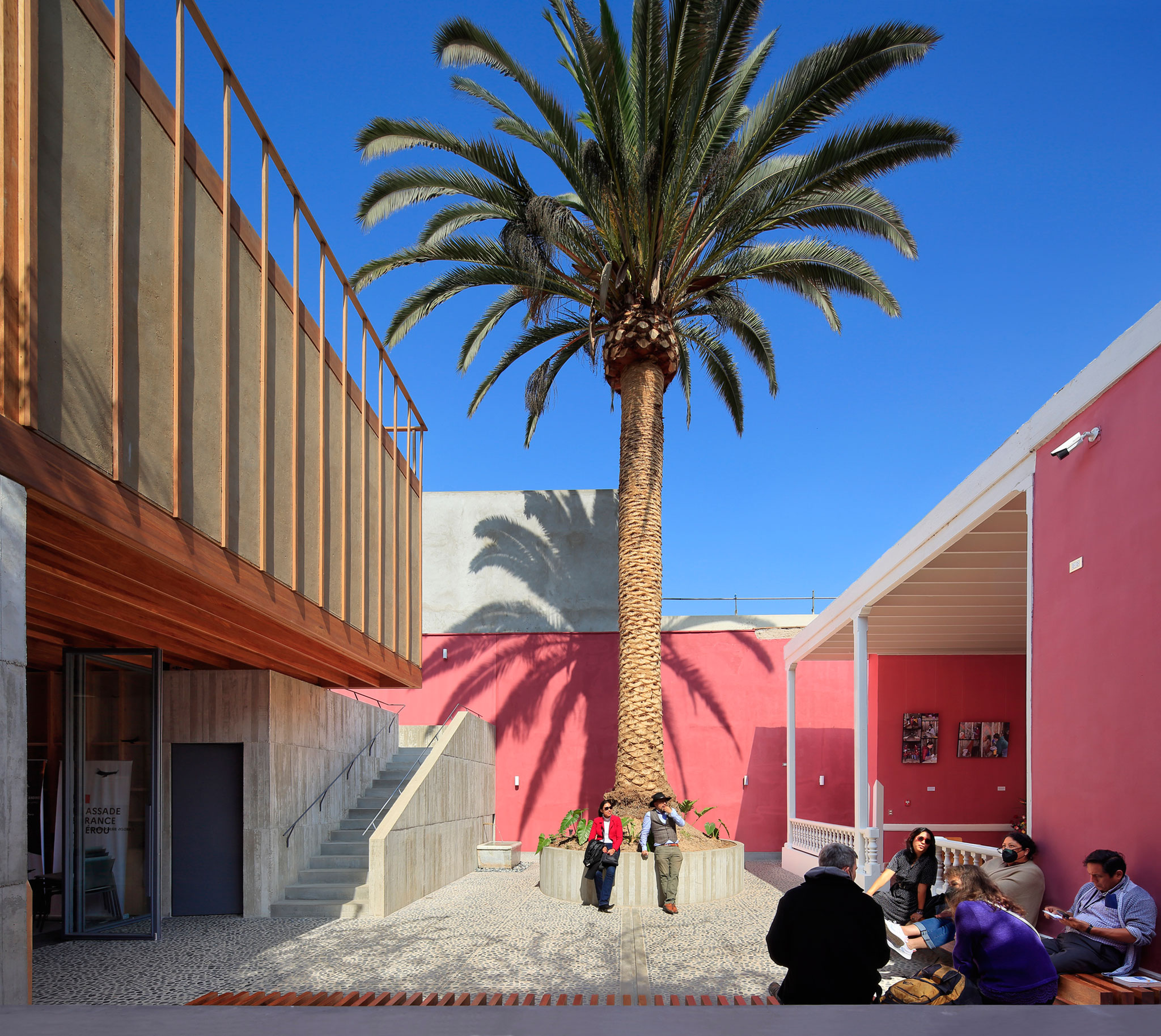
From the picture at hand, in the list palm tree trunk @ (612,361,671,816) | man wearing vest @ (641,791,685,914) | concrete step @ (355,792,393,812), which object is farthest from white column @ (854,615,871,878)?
concrete step @ (355,792,393,812)

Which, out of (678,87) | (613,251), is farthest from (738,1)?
(613,251)

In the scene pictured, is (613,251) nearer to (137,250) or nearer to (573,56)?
(573,56)

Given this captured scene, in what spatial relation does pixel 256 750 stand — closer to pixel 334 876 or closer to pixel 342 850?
pixel 334 876

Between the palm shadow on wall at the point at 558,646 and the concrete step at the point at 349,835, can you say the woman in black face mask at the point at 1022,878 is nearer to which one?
the concrete step at the point at 349,835

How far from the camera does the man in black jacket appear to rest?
4.30m

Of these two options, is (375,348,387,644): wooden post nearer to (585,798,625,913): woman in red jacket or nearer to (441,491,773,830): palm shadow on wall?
(585,798,625,913): woman in red jacket

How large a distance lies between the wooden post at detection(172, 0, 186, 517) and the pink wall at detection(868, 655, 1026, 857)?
14310 millimetres

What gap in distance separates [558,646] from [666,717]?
2.68 meters

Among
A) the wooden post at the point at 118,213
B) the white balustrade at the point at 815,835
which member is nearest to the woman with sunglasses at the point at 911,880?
the white balustrade at the point at 815,835

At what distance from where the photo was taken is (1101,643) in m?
6.99

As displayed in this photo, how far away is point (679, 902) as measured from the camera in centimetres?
1268

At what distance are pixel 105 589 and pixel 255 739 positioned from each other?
5035 mm

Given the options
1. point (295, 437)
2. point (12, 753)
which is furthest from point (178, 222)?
point (12, 753)

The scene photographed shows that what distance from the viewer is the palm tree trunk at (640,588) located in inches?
572
